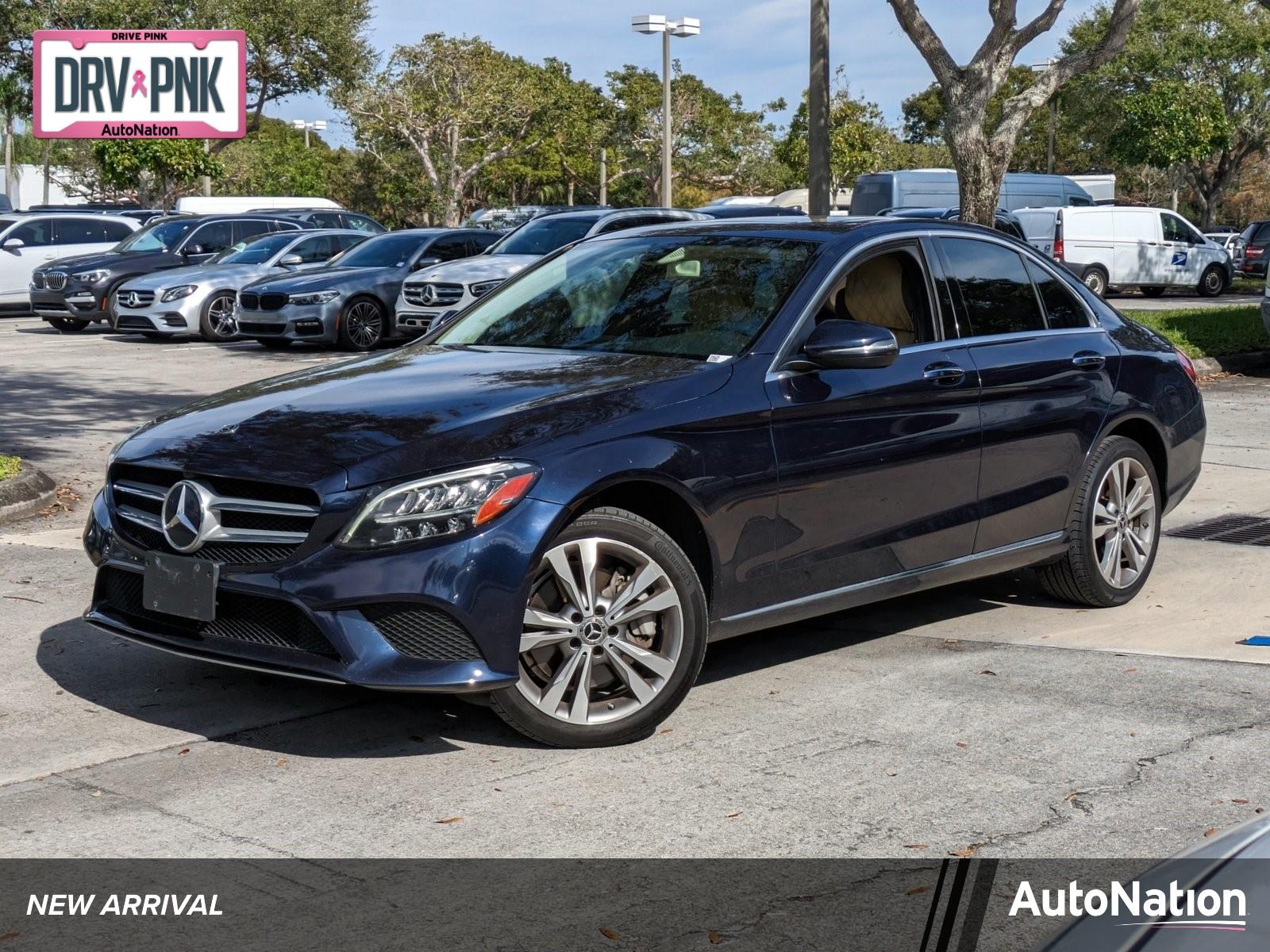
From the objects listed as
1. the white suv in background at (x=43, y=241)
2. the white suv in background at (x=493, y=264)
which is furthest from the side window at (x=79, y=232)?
the white suv in background at (x=493, y=264)

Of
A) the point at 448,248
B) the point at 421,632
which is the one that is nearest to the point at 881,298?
the point at 421,632

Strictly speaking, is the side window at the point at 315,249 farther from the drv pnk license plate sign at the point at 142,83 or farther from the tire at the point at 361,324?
the drv pnk license plate sign at the point at 142,83

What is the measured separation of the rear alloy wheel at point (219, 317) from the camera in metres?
21.0

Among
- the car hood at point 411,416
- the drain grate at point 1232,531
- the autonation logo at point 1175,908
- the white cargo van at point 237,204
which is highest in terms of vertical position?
the white cargo van at point 237,204

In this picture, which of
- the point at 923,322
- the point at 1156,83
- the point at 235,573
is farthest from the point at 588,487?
the point at 1156,83

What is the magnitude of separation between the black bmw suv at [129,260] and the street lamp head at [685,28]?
742cm

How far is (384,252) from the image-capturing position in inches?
810

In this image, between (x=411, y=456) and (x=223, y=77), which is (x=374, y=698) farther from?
(x=223, y=77)

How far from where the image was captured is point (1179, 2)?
5262cm

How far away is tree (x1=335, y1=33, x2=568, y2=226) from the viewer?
4531 centimetres

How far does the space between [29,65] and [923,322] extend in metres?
40.8

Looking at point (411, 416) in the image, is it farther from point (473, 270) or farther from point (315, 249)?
point (315, 249)

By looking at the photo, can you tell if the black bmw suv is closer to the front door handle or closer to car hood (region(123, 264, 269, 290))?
car hood (region(123, 264, 269, 290))

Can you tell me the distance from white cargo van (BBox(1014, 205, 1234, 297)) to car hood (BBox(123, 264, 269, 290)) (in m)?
16.1
